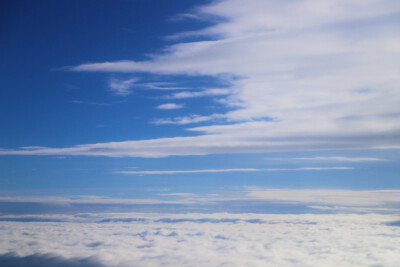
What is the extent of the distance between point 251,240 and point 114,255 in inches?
743

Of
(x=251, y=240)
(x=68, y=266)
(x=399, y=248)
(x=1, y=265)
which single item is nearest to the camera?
(x=399, y=248)

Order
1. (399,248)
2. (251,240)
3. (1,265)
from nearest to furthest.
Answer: (399,248) < (251,240) < (1,265)

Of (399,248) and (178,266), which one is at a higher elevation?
(399,248)

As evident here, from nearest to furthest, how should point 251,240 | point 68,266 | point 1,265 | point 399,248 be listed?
point 399,248 < point 251,240 < point 68,266 < point 1,265

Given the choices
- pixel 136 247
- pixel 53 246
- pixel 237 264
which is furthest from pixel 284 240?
pixel 53 246

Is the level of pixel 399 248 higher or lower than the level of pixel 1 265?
higher

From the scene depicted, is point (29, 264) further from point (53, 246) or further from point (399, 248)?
point (399, 248)

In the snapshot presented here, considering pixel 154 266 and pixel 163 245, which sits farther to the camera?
pixel 163 245

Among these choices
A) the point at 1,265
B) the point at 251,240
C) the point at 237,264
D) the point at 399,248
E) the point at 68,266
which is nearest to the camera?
the point at 399,248

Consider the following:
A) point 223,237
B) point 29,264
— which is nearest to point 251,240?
point 223,237

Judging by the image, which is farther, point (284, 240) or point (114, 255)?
point (114, 255)

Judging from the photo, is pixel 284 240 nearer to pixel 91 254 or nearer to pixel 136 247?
pixel 136 247

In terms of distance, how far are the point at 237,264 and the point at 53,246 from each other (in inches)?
1105

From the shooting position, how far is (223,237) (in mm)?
43219
